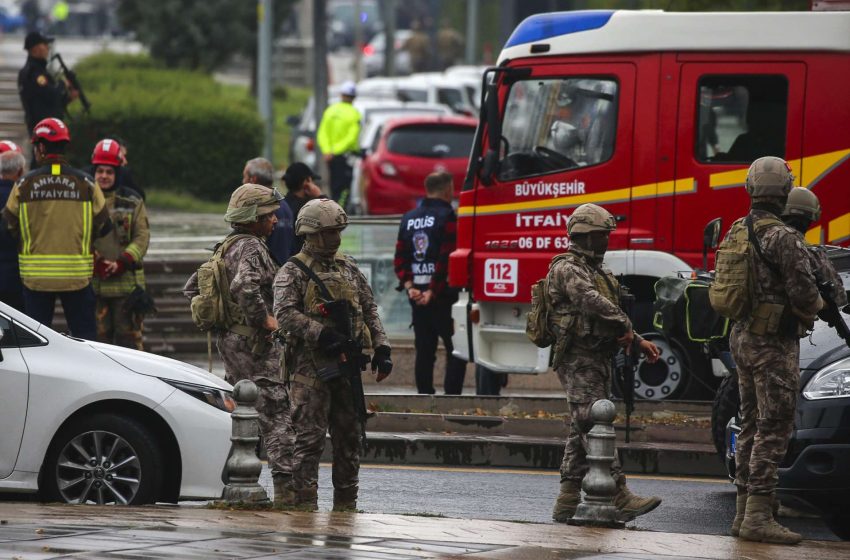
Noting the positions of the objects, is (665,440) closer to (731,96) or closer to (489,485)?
(489,485)

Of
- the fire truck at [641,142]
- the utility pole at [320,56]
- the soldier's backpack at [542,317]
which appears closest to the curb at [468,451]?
the fire truck at [641,142]

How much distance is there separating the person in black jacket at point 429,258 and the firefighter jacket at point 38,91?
237 inches

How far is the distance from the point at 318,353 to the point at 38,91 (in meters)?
10.2

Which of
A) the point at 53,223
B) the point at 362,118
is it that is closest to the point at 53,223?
the point at 53,223

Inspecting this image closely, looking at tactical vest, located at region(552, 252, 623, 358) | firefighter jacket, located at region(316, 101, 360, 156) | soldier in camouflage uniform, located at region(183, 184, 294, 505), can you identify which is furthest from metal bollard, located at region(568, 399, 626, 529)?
firefighter jacket, located at region(316, 101, 360, 156)

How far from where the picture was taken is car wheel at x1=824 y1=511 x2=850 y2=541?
9228 mm

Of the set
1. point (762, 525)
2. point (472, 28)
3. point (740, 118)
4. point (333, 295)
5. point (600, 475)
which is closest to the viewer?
point (762, 525)

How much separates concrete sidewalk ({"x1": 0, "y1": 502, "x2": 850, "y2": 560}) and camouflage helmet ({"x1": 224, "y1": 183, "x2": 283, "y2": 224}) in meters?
1.73

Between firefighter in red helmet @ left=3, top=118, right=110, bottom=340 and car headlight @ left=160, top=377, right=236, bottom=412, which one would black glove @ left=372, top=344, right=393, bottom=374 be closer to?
car headlight @ left=160, top=377, right=236, bottom=412

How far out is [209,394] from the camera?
9.45 meters

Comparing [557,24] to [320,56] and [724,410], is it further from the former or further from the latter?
[320,56]

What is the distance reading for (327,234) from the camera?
29.7 feet

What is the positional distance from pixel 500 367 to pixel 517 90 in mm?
2170

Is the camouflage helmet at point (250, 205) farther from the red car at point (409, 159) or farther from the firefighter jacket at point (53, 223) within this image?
the red car at point (409, 159)
